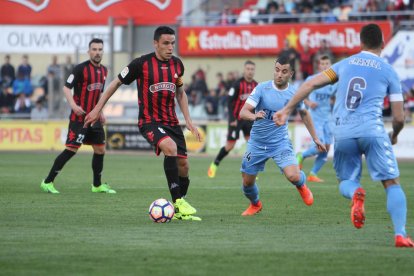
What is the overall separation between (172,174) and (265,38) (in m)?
20.6

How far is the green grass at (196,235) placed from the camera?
304 inches

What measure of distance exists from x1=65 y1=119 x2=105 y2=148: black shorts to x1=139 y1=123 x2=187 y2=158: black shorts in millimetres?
3785

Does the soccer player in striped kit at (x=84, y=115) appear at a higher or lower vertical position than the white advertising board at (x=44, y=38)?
lower

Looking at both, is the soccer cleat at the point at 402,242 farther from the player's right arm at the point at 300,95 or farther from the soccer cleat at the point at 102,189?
the soccer cleat at the point at 102,189

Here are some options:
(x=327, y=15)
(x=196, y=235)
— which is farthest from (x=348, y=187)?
(x=327, y=15)

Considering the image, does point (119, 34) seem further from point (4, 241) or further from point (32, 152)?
point (4, 241)

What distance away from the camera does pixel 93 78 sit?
15508 mm

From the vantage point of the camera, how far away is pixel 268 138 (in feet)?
39.9

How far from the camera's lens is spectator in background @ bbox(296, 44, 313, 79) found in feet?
96.3

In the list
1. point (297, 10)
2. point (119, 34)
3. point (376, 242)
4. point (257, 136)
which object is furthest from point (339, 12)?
point (376, 242)

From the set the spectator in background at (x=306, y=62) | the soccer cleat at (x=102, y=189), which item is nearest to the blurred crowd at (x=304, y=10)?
the spectator in background at (x=306, y=62)

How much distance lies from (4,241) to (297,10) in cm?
2398

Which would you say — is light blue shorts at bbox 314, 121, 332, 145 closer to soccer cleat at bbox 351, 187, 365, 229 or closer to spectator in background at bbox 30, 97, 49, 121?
soccer cleat at bbox 351, 187, 365, 229

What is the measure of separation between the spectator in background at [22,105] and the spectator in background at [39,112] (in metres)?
0.40
